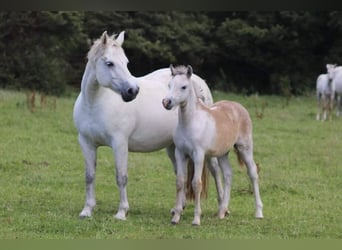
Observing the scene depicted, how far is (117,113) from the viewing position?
16.4 feet

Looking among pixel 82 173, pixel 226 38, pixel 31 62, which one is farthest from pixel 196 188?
pixel 226 38

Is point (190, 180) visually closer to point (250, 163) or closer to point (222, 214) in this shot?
point (222, 214)

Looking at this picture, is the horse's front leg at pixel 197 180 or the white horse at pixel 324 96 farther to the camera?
the white horse at pixel 324 96

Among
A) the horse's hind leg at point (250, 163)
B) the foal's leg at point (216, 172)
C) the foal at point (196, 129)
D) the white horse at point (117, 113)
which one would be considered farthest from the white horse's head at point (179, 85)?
the foal's leg at point (216, 172)

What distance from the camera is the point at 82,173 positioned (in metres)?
7.65

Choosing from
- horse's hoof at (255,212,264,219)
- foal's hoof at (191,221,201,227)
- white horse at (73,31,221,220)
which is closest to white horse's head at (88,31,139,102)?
white horse at (73,31,221,220)

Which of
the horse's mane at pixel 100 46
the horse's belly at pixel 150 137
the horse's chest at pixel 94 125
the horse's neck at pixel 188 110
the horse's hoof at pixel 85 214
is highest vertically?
the horse's mane at pixel 100 46

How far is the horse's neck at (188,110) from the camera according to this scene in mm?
4742

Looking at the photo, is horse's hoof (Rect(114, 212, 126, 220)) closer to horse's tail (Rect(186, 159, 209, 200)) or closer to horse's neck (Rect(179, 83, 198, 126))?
horse's tail (Rect(186, 159, 209, 200))

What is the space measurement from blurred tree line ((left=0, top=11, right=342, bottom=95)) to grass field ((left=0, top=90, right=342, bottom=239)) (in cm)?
738

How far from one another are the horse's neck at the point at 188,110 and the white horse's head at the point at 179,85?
0.15ft

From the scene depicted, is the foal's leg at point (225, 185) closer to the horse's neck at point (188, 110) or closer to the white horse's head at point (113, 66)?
the horse's neck at point (188, 110)

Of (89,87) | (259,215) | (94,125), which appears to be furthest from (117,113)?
(259,215)

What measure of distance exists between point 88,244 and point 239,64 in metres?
23.4
